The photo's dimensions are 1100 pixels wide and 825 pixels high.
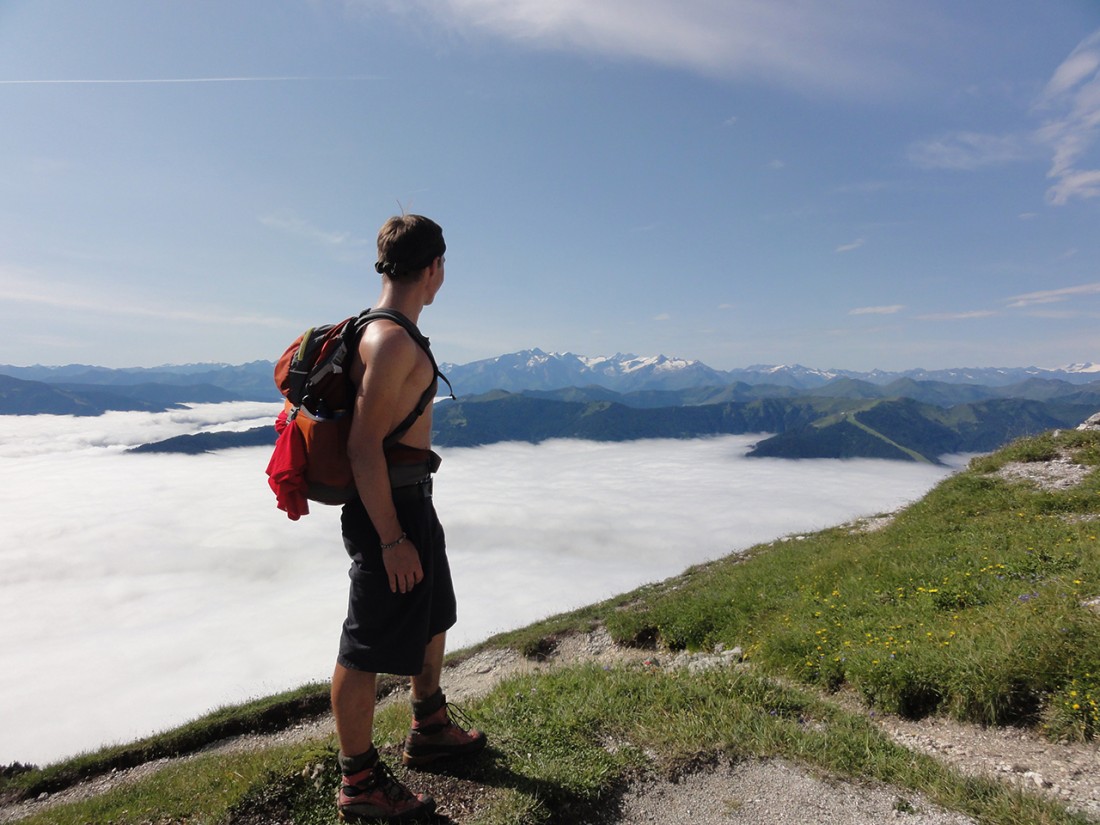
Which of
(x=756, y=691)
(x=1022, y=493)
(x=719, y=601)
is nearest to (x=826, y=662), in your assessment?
(x=756, y=691)

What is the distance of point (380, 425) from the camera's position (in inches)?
131

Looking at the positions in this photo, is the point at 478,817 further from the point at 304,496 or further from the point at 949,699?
the point at 949,699

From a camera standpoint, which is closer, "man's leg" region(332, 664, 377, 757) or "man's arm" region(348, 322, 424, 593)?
"man's arm" region(348, 322, 424, 593)

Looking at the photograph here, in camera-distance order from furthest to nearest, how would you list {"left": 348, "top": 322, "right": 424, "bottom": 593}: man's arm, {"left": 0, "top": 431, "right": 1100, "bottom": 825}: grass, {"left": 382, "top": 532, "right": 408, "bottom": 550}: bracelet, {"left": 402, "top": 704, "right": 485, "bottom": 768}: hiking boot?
{"left": 402, "top": 704, "right": 485, "bottom": 768}: hiking boot
{"left": 0, "top": 431, "right": 1100, "bottom": 825}: grass
{"left": 382, "top": 532, "right": 408, "bottom": 550}: bracelet
{"left": 348, "top": 322, "right": 424, "bottom": 593}: man's arm

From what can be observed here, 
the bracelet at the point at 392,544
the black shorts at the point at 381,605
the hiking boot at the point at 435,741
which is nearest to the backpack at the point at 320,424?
the black shorts at the point at 381,605

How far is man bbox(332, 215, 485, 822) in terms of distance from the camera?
3.34 metres

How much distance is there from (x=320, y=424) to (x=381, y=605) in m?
1.25

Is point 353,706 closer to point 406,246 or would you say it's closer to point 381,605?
point 381,605

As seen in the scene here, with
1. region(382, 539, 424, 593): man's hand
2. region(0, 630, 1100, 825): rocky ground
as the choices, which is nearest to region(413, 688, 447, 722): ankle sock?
region(0, 630, 1100, 825): rocky ground

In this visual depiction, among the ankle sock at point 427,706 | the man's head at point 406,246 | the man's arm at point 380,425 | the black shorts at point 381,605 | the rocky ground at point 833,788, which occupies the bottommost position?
the rocky ground at point 833,788

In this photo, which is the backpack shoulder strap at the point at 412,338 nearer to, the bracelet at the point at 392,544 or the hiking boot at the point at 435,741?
the bracelet at the point at 392,544

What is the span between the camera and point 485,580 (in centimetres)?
17088

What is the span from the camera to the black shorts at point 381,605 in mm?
3549

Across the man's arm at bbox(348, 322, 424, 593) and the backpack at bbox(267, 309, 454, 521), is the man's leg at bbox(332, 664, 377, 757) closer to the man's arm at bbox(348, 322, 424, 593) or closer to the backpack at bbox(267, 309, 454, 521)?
the man's arm at bbox(348, 322, 424, 593)
